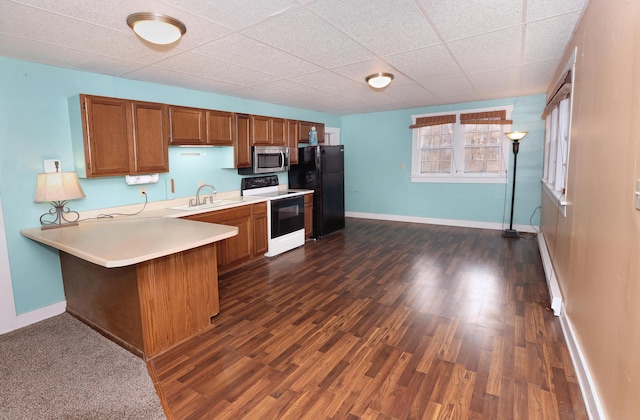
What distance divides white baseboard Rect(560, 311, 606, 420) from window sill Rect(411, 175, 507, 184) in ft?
12.9

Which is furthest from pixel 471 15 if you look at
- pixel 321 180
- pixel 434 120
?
pixel 434 120

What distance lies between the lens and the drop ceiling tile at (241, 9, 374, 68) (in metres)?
2.27

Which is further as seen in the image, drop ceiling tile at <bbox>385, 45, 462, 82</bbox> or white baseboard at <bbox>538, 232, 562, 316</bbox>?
drop ceiling tile at <bbox>385, 45, 462, 82</bbox>

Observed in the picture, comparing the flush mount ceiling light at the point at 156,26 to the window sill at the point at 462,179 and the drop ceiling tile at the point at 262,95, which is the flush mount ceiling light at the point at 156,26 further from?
the window sill at the point at 462,179

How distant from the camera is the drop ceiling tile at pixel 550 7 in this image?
2139mm

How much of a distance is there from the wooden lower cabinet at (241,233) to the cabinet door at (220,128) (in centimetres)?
89

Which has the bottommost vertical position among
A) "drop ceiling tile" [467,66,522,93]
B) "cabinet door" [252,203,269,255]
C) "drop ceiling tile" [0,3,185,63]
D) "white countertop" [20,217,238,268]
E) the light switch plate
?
"cabinet door" [252,203,269,255]

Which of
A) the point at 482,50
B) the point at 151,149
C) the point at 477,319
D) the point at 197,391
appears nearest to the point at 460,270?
the point at 477,319

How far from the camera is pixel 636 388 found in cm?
124

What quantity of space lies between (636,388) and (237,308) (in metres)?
2.77

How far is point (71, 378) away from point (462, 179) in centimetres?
623

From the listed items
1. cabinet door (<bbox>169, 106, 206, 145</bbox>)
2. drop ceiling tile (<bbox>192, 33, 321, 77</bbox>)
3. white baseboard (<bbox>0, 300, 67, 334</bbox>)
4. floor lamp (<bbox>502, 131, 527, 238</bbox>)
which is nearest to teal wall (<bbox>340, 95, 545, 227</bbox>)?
floor lamp (<bbox>502, 131, 527, 238</bbox>)

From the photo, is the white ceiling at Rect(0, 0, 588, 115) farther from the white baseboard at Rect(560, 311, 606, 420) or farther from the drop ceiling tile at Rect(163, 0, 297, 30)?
the white baseboard at Rect(560, 311, 606, 420)

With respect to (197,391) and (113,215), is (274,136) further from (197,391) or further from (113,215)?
(197,391)
